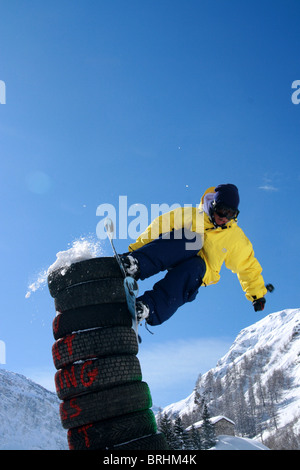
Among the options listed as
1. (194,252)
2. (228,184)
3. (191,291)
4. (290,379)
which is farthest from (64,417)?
(290,379)

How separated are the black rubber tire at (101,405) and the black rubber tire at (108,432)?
0.05 metres

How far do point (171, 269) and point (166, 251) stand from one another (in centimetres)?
38

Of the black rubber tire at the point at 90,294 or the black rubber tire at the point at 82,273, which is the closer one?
the black rubber tire at the point at 90,294

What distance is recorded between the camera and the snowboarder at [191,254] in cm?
514

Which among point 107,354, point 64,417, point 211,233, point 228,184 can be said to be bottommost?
point 64,417

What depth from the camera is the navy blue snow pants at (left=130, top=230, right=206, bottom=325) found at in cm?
512

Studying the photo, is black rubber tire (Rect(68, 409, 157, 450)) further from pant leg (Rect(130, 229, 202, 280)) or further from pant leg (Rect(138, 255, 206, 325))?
pant leg (Rect(130, 229, 202, 280))

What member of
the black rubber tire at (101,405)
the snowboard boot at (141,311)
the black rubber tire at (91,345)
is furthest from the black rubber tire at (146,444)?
the snowboard boot at (141,311)

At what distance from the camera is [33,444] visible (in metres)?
170

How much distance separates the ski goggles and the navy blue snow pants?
536 mm

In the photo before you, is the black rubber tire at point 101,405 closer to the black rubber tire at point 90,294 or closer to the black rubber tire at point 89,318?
the black rubber tire at point 89,318

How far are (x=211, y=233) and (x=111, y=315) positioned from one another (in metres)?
2.48
